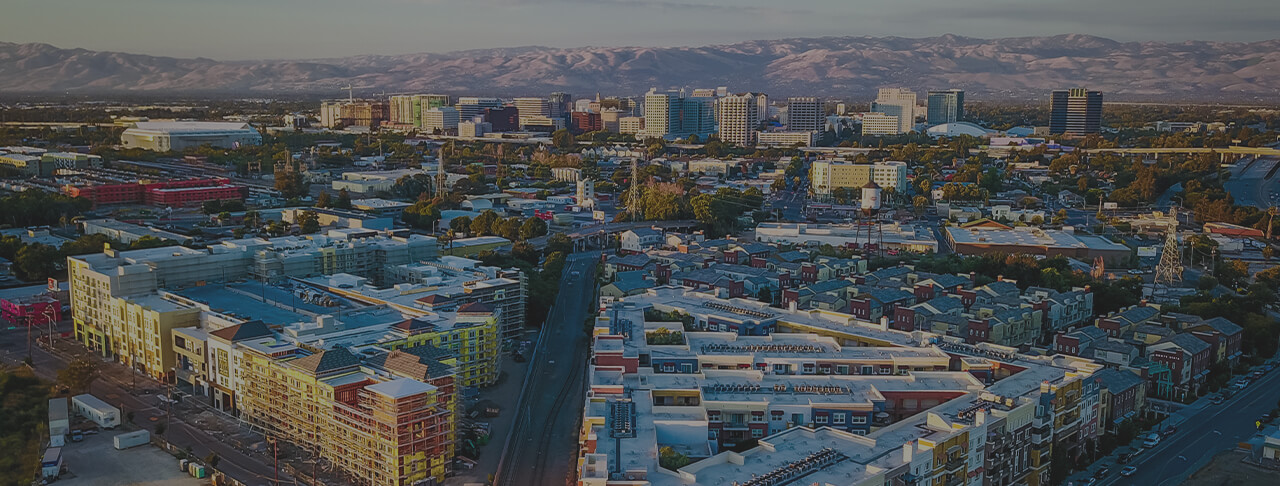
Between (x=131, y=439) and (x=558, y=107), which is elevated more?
(x=558, y=107)

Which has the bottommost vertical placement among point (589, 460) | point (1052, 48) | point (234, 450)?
point (234, 450)

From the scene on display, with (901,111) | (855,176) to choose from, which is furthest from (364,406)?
(901,111)

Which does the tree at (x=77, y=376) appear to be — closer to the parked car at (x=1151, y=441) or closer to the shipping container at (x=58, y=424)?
the shipping container at (x=58, y=424)

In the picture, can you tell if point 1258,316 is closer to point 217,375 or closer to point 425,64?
point 217,375

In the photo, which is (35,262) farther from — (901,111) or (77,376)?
(901,111)

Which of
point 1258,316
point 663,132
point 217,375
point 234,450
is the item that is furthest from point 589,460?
point 663,132

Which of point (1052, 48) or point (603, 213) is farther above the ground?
point (1052, 48)
